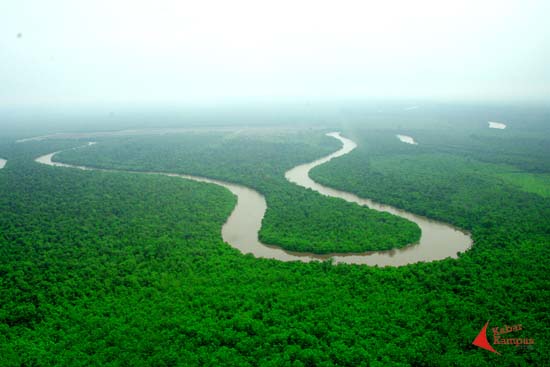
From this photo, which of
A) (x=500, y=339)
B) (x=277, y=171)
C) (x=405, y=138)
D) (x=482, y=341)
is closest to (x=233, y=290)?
(x=482, y=341)

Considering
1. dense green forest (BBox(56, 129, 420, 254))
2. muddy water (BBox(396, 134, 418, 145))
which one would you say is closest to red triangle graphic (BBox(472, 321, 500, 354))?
dense green forest (BBox(56, 129, 420, 254))

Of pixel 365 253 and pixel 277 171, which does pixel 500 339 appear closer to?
pixel 365 253

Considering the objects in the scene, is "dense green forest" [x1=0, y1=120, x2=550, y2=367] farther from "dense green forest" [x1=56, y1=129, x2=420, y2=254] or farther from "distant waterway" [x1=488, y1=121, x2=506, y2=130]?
"distant waterway" [x1=488, y1=121, x2=506, y2=130]

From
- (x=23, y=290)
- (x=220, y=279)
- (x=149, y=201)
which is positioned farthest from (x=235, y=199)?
(x=23, y=290)

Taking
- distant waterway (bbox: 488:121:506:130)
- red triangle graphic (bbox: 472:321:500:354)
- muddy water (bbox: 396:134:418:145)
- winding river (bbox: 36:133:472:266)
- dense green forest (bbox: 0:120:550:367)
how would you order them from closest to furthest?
red triangle graphic (bbox: 472:321:500:354) < dense green forest (bbox: 0:120:550:367) < winding river (bbox: 36:133:472:266) < muddy water (bbox: 396:134:418:145) < distant waterway (bbox: 488:121:506:130)

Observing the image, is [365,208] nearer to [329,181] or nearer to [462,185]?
[329,181]

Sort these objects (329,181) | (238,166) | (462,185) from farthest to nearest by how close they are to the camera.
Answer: (238,166) < (329,181) < (462,185)

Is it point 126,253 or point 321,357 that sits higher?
point 126,253
